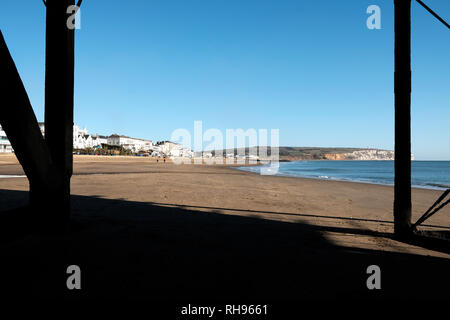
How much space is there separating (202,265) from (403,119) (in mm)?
3792

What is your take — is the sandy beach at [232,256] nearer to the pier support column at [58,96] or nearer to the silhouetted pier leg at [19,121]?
the pier support column at [58,96]

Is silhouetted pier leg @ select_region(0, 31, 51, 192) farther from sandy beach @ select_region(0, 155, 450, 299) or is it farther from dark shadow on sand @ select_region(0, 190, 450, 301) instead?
sandy beach @ select_region(0, 155, 450, 299)

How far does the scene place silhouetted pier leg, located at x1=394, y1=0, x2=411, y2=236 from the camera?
3992 millimetres

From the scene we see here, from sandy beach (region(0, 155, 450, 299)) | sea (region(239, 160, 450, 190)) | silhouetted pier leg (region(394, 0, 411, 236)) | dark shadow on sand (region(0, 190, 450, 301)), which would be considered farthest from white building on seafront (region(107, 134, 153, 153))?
silhouetted pier leg (region(394, 0, 411, 236))

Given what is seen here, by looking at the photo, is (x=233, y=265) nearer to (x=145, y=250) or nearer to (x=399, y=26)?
(x=145, y=250)

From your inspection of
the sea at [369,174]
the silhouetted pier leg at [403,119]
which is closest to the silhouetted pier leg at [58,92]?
the silhouetted pier leg at [403,119]

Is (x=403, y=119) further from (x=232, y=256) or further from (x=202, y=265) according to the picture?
(x=202, y=265)

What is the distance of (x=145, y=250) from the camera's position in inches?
120

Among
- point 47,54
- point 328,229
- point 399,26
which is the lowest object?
point 328,229

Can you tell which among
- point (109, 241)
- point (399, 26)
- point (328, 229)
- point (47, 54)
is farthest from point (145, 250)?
point (399, 26)

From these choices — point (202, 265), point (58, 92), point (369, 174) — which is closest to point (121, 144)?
point (369, 174)

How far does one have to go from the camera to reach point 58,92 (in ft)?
10.8

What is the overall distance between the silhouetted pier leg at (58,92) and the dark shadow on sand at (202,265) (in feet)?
2.43
